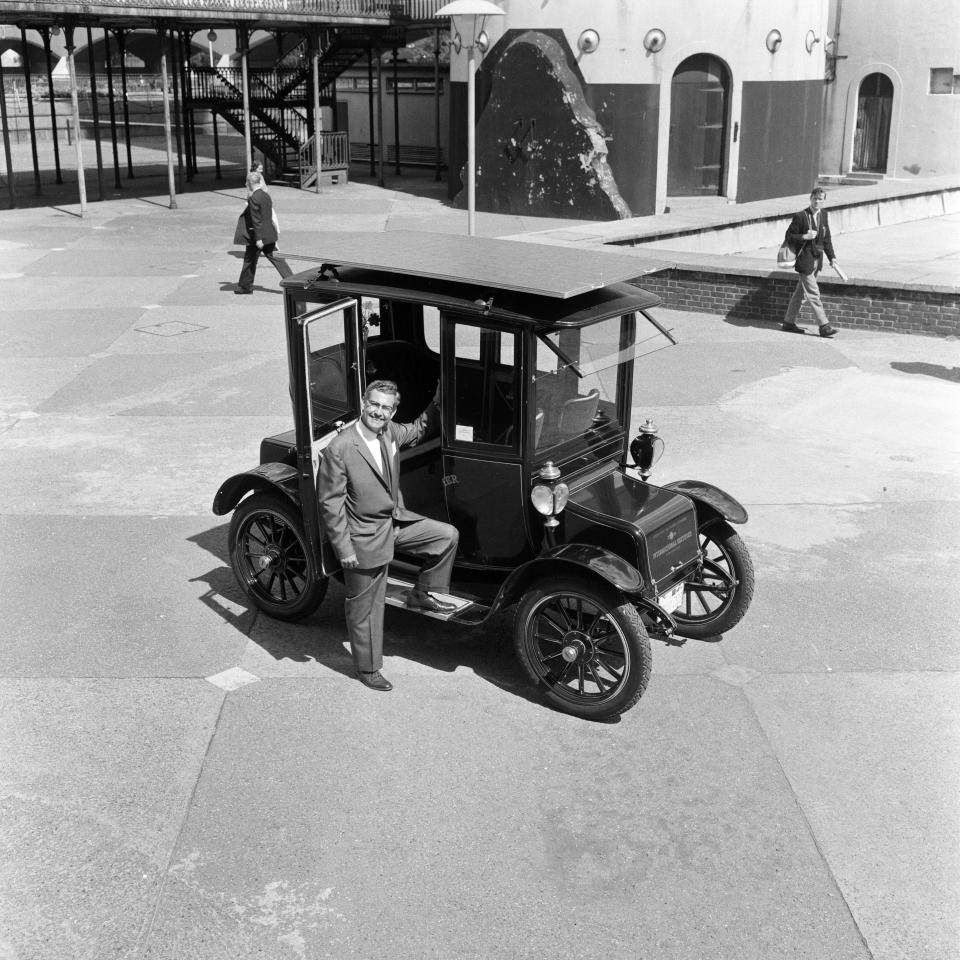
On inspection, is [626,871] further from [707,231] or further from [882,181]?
[882,181]

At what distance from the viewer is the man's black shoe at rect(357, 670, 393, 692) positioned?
6.82 meters

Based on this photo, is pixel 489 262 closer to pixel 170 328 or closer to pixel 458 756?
pixel 458 756

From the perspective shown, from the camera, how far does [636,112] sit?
25141mm

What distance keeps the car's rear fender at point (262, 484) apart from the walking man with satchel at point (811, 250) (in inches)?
384

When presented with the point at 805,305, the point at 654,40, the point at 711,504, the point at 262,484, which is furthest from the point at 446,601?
the point at 654,40

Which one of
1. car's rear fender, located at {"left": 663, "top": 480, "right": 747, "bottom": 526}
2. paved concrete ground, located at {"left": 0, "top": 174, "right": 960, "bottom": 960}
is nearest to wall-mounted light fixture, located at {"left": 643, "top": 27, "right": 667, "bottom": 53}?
paved concrete ground, located at {"left": 0, "top": 174, "right": 960, "bottom": 960}

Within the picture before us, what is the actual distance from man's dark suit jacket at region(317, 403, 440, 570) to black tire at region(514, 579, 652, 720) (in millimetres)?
887

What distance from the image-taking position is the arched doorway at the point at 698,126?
25625mm

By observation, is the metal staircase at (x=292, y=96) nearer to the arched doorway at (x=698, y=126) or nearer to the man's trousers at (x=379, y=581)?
the arched doorway at (x=698, y=126)

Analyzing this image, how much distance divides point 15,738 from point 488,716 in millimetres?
2525

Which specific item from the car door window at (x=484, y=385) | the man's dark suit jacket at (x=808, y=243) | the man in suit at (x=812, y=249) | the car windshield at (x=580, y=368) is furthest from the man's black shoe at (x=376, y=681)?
the man's dark suit jacket at (x=808, y=243)

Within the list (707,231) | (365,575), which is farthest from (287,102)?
(365,575)

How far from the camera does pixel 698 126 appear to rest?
26109 millimetres

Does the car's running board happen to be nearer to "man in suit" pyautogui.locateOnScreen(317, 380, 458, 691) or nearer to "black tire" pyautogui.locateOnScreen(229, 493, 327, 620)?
"man in suit" pyautogui.locateOnScreen(317, 380, 458, 691)
